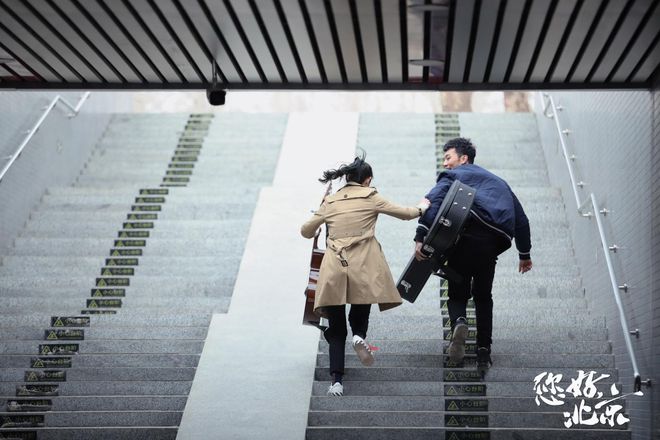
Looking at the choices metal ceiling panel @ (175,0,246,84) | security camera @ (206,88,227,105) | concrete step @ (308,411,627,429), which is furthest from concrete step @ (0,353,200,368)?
metal ceiling panel @ (175,0,246,84)

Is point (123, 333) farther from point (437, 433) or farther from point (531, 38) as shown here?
point (531, 38)

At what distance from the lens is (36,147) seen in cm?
1192

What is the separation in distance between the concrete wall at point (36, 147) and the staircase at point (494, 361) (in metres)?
3.73

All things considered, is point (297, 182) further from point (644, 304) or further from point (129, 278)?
point (644, 304)

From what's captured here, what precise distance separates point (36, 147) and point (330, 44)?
5426mm

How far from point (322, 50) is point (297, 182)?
16.2 feet

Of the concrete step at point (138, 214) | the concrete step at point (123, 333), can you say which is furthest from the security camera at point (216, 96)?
the concrete step at point (138, 214)

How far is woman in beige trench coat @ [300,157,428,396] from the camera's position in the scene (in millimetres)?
7520

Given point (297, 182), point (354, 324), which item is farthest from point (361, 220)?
point (297, 182)

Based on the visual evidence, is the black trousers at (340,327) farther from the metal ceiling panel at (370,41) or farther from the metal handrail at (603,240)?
the metal handrail at (603,240)

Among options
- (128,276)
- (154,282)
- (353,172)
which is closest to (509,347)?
(353,172)

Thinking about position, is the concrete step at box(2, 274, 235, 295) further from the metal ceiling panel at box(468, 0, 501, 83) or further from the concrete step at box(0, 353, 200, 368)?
the metal ceiling panel at box(468, 0, 501, 83)

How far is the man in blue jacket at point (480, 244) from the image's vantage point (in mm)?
7797

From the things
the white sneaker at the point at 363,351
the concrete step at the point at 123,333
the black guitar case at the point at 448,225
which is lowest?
the white sneaker at the point at 363,351
